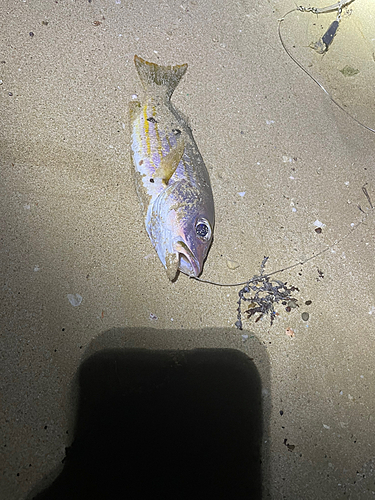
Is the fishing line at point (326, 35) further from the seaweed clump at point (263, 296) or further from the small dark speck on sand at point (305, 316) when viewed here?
the small dark speck on sand at point (305, 316)

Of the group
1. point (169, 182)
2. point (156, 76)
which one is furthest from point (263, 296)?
point (156, 76)

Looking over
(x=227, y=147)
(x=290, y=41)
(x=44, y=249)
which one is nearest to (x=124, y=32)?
(x=227, y=147)

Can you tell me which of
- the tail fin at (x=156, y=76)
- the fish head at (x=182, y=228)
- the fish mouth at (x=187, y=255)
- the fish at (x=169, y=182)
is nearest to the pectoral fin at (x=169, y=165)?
the fish at (x=169, y=182)

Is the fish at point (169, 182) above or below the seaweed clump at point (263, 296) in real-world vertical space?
above

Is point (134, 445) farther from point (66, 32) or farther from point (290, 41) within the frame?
point (290, 41)

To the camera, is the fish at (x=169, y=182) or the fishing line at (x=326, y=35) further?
the fishing line at (x=326, y=35)

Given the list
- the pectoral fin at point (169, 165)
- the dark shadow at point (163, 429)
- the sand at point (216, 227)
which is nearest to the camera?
the dark shadow at point (163, 429)

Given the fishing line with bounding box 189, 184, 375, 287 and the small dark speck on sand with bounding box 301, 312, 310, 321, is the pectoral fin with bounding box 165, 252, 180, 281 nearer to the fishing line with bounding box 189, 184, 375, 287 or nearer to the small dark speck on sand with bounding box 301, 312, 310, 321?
the fishing line with bounding box 189, 184, 375, 287
